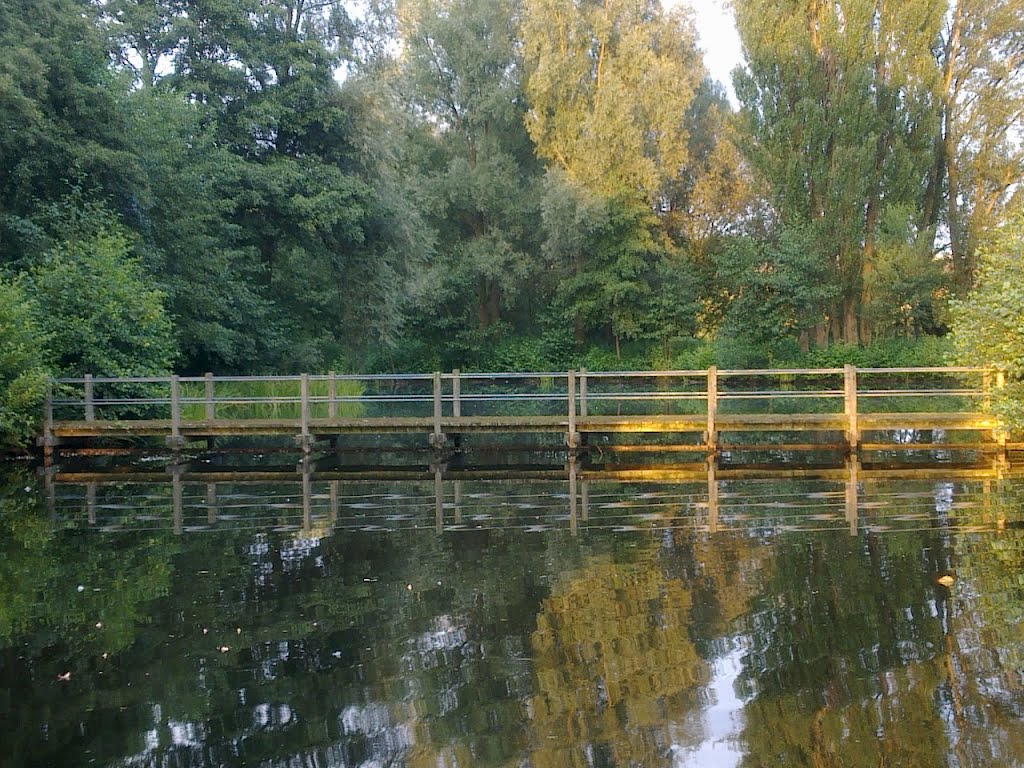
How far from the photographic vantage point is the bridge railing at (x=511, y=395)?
18.2m

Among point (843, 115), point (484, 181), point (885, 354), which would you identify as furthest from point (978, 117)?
point (484, 181)

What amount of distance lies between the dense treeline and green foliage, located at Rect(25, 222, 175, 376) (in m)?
0.07

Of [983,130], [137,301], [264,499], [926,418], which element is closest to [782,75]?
[983,130]

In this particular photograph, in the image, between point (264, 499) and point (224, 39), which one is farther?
point (224, 39)

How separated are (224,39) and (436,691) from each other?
2581 centimetres

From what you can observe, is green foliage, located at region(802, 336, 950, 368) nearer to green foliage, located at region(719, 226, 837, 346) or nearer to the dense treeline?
the dense treeline

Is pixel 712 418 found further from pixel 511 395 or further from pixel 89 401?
pixel 89 401

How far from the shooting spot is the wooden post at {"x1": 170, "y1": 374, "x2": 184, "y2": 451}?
62.1 feet

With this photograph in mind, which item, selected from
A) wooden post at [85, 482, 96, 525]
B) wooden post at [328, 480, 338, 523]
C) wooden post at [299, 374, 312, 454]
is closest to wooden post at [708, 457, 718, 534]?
wooden post at [328, 480, 338, 523]

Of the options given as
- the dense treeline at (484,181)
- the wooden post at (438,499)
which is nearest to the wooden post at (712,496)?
the wooden post at (438,499)

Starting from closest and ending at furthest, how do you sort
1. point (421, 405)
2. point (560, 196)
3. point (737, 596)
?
point (737, 596), point (421, 405), point (560, 196)

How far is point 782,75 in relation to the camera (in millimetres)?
34062

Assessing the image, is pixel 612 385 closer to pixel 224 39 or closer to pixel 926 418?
pixel 224 39

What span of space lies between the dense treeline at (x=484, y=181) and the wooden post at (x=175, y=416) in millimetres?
2107
